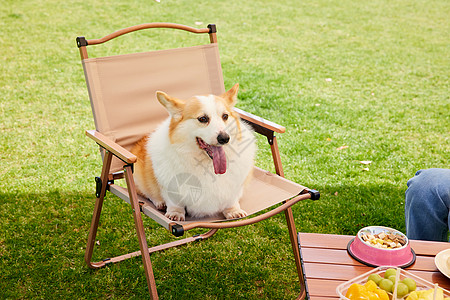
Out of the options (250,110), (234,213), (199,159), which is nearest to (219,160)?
(199,159)

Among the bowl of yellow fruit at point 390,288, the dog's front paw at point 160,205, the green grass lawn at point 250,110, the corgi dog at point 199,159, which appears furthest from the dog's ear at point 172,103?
the bowl of yellow fruit at point 390,288

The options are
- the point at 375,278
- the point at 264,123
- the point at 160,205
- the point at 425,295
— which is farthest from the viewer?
the point at 264,123

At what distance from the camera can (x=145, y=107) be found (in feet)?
9.20

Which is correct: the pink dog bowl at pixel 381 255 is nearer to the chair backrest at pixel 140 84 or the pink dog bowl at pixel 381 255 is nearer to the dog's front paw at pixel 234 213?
the dog's front paw at pixel 234 213

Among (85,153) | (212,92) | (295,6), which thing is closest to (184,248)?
(212,92)

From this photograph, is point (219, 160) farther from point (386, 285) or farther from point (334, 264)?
point (386, 285)

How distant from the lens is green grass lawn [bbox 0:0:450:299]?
112 inches

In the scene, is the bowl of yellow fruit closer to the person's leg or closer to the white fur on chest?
the person's leg

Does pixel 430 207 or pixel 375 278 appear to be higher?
pixel 375 278

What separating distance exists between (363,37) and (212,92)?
5.67 meters

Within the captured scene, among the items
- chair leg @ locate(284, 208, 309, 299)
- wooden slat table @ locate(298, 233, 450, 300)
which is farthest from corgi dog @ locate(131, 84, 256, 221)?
wooden slat table @ locate(298, 233, 450, 300)

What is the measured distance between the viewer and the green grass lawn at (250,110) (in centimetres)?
284

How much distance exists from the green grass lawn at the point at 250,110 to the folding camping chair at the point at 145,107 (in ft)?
0.97

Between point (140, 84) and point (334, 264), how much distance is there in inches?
61.5
